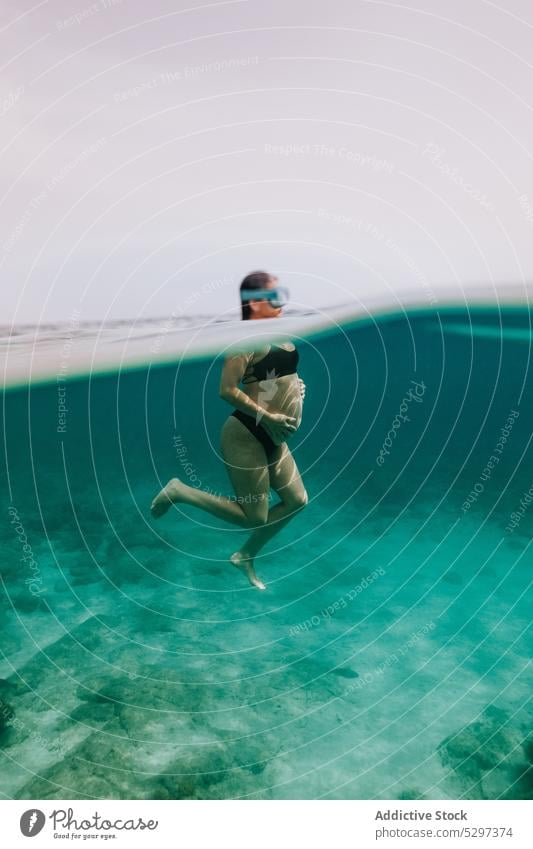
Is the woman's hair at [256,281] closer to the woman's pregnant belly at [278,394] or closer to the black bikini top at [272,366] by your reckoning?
the black bikini top at [272,366]

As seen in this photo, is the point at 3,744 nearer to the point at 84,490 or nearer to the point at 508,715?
the point at 508,715

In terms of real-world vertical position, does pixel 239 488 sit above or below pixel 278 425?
below

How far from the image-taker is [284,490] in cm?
499

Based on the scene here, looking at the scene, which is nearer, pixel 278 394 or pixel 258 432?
pixel 278 394

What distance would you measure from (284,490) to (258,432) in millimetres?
575

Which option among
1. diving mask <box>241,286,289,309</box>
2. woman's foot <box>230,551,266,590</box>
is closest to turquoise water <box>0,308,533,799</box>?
woman's foot <box>230,551,266,590</box>

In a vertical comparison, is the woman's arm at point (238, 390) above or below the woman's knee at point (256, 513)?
above

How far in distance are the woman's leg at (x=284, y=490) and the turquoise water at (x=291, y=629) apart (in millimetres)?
2433

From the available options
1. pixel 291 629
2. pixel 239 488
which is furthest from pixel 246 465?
pixel 291 629

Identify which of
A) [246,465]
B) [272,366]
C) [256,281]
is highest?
[256,281]

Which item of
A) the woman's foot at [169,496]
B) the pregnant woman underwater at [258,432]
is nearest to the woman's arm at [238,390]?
the pregnant woman underwater at [258,432]

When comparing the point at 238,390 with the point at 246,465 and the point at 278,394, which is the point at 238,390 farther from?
the point at 246,465

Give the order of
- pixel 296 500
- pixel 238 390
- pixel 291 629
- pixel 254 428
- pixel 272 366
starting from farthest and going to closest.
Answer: pixel 291 629, pixel 296 500, pixel 254 428, pixel 272 366, pixel 238 390

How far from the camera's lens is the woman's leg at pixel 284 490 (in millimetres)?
4918
